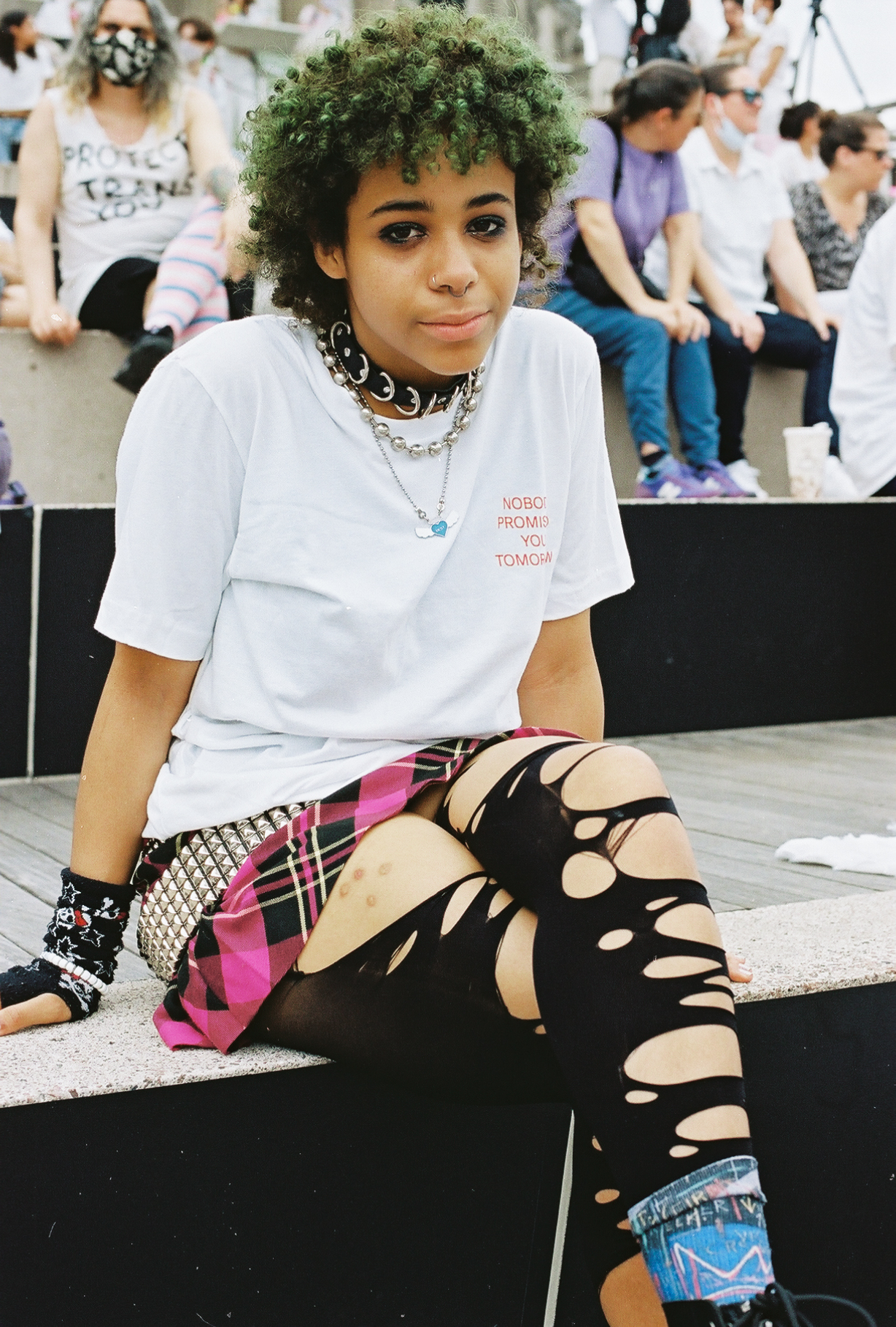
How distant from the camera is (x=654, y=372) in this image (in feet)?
12.8

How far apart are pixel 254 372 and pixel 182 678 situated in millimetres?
298

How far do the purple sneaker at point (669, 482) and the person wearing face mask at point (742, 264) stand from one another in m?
0.43

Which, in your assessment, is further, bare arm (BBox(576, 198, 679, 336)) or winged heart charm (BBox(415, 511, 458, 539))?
bare arm (BBox(576, 198, 679, 336))

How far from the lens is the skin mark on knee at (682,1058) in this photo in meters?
1.08

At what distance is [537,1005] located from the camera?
46.0 inches

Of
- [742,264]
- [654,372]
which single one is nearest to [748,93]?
[742,264]

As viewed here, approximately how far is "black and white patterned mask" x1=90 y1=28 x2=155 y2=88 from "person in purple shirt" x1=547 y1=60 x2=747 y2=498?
3.72ft

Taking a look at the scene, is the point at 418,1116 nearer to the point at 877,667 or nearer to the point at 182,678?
the point at 182,678

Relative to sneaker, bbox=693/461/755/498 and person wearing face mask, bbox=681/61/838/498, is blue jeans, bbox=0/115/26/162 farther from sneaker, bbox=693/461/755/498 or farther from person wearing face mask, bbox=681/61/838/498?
sneaker, bbox=693/461/755/498

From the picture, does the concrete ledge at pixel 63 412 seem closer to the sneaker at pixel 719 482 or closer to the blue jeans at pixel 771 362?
the sneaker at pixel 719 482

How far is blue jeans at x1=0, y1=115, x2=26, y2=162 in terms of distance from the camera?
16.0 feet

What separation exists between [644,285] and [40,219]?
163cm

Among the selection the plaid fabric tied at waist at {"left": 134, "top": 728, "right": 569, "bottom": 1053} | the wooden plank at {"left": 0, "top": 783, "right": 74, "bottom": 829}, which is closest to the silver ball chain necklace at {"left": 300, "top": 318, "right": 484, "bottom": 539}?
the plaid fabric tied at waist at {"left": 134, "top": 728, "right": 569, "bottom": 1053}

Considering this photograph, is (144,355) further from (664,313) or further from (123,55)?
(664,313)
